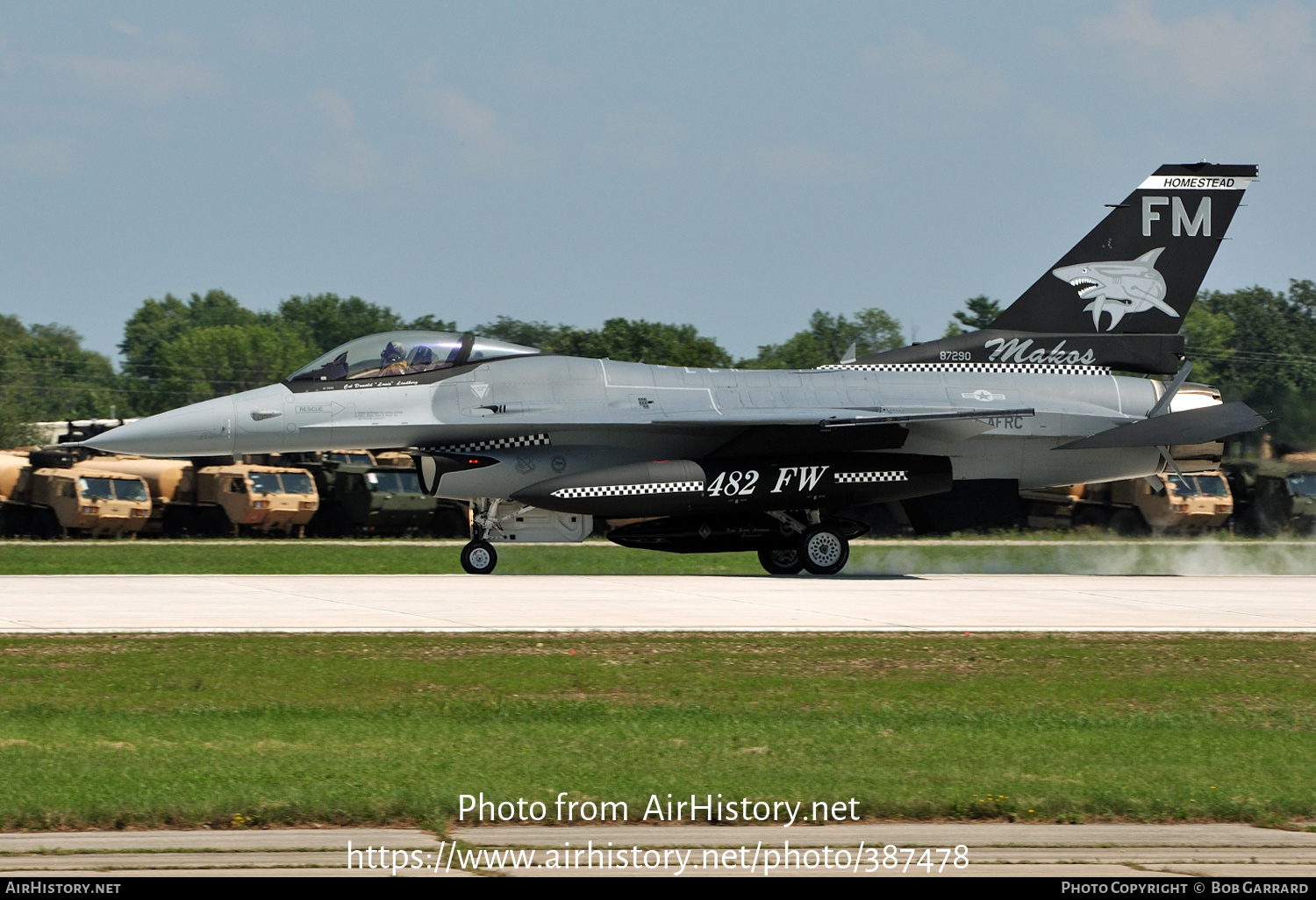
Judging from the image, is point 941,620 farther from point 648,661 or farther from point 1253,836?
point 1253,836

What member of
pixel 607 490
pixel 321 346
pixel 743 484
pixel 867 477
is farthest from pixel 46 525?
pixel 321 346

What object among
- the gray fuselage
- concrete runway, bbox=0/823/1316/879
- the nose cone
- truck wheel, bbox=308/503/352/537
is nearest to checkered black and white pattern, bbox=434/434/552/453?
the gray fuselage

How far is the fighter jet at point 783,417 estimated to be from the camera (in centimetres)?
1891

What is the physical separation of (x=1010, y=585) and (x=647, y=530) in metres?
5.03

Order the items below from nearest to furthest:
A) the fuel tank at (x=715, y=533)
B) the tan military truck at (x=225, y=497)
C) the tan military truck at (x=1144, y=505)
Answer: the fuel tank at (x=715, y=533) < the tan military truck at (x=225, y=497) < the tan military truck at (x=1144, y=505)

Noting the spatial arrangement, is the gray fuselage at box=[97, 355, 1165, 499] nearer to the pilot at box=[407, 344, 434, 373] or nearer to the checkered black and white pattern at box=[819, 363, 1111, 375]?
the checkered black and white pattern at box=[819, 363, 1111, 375]

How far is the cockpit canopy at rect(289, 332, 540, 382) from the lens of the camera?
1906 cm

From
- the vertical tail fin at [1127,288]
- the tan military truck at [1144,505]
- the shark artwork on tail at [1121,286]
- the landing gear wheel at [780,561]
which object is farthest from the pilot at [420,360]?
the tan military truck at [1144,505]

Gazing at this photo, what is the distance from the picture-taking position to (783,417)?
772 inches

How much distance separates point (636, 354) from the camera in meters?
60.6

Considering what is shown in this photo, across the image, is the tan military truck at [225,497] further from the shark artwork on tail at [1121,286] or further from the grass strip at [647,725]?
the grass strip at [647,725]

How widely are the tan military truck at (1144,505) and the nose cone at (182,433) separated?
22749 millimetres

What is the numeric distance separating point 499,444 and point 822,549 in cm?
498

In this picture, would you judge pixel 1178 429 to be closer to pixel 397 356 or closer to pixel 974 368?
pixel 974 368
